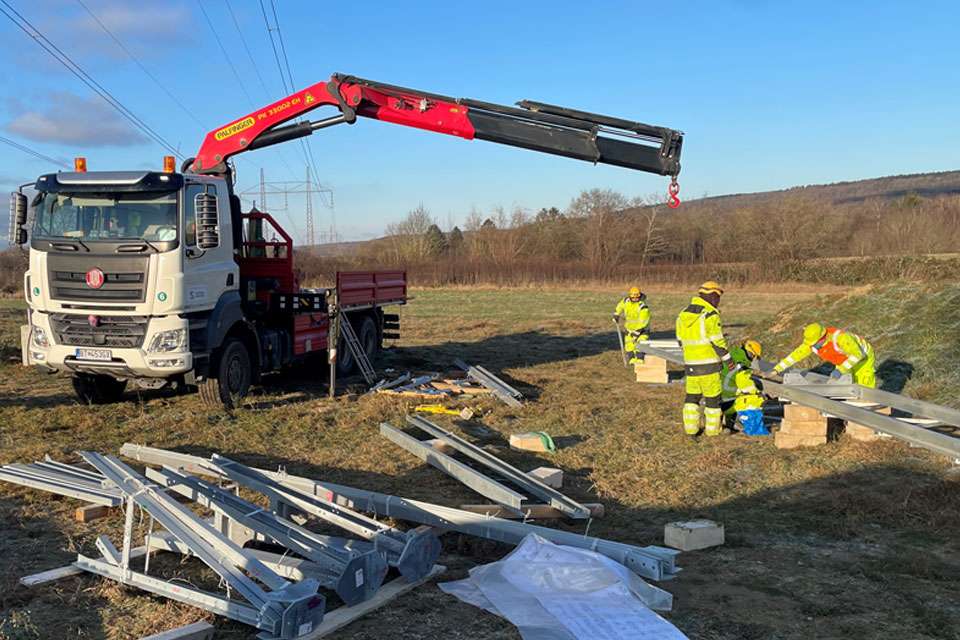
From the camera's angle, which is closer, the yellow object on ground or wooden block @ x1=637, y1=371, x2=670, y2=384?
the yellow object on ground

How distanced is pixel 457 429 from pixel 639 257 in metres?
57.3

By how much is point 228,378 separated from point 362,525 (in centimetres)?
557

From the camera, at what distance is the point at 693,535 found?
17.7 ft

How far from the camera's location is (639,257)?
6462 centimetres

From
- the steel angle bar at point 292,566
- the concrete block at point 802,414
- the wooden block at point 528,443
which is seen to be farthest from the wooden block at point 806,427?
the steel angle bar at point 292,566

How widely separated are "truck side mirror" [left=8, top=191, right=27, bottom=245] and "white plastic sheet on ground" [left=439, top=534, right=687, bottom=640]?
749cm

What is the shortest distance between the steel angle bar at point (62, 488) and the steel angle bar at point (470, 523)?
716 mm

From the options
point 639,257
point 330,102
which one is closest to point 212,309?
point 330,102

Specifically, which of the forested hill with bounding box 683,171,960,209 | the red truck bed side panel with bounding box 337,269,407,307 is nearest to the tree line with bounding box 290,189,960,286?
the red truck bed side panel with bounding box 337,269,407,307

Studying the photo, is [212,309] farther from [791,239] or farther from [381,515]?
[791,239]

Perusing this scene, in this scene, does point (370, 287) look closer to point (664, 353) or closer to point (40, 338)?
point (664, 353)

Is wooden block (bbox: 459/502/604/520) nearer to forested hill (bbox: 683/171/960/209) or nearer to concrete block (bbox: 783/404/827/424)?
concrete block (bbox: 783/404/827/424)

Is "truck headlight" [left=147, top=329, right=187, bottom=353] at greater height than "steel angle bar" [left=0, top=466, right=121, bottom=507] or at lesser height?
greater

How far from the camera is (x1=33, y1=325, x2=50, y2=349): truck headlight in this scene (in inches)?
364
